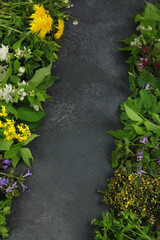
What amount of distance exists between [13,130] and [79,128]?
1.23ft

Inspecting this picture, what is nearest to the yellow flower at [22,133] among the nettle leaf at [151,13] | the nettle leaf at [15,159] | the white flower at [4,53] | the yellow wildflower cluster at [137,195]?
the nettle leaf at [15,159]

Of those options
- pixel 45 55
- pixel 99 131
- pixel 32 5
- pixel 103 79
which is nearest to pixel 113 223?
pixel 99 131

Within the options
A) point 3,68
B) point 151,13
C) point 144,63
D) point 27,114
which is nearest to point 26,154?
point 27,114

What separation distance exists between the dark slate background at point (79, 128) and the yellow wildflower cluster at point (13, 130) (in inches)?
6.5

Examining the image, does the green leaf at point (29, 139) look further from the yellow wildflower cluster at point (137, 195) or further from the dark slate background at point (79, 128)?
the yellow wildflower cluster at point (137, 195)

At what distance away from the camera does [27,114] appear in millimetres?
1382

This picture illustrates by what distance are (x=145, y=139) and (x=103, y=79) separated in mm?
416

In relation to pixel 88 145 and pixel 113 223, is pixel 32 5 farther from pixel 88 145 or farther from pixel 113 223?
pixel 113 223

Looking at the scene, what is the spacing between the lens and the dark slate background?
4.68 feet

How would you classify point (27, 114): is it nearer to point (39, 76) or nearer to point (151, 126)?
point (39, 76)

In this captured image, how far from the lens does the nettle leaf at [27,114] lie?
137 cm

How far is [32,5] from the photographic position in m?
1.53

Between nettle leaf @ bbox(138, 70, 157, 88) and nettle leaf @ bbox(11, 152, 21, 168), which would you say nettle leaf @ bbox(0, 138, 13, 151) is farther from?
nettle leaf @ bbox(138, 70, 157, 88)

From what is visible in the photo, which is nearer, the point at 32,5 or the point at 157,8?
the point at 32,5
